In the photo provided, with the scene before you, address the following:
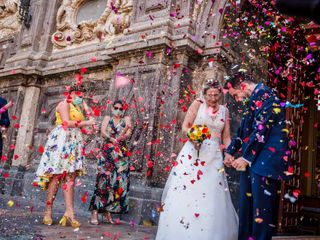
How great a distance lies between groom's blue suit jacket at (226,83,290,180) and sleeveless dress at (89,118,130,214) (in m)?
2.39

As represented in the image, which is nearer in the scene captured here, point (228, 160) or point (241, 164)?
point (241, 164)

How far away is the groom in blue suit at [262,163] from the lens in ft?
11.1

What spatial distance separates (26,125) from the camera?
27.9ft

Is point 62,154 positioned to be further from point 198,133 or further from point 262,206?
point 262,206

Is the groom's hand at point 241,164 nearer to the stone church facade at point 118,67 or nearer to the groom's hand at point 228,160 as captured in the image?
the groom's hand at point 228,160

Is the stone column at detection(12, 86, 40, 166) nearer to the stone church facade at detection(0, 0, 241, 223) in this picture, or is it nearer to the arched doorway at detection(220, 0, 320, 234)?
the stone church facade at detection(0, 0, 241, 223)

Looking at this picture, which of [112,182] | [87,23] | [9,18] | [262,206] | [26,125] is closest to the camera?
[262,206]

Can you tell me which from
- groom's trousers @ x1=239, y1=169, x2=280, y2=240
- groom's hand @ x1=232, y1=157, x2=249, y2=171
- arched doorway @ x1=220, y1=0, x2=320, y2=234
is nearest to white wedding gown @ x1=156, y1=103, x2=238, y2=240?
groom's trousers @ x1=239, y1=169, x2=280, y2=240

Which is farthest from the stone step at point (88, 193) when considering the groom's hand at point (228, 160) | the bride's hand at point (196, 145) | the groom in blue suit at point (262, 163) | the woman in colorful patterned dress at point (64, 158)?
the groom in blue suit at point (262, 163)

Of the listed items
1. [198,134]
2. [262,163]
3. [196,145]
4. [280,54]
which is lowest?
[262,163]

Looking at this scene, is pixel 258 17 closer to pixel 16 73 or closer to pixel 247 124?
pixel 247 124

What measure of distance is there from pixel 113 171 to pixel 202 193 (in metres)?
1.90

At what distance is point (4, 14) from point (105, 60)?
5.36 metres

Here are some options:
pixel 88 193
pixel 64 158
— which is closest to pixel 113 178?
pixel 64 158
